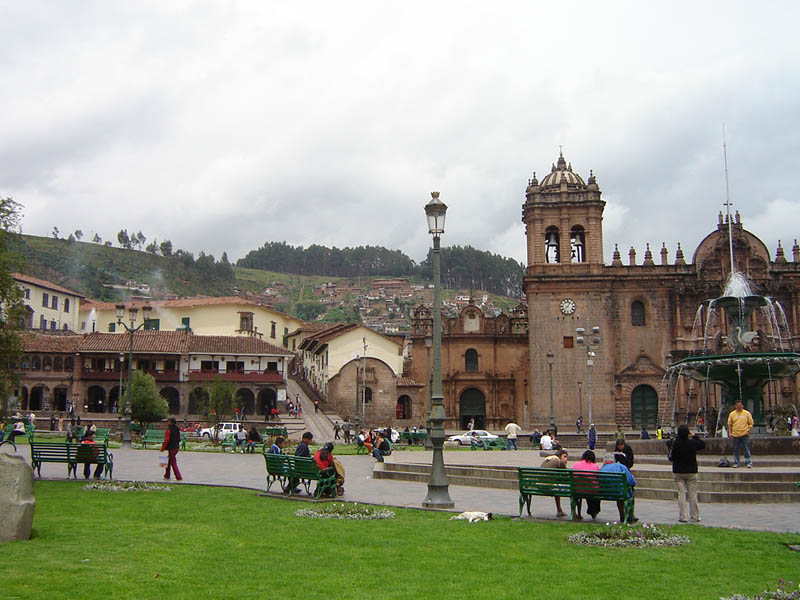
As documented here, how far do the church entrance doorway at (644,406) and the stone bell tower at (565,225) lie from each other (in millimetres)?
8408

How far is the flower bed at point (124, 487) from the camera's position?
14.8m

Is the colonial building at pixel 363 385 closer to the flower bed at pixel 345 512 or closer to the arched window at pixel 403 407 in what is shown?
Answer: the arched window at pixel 403 407

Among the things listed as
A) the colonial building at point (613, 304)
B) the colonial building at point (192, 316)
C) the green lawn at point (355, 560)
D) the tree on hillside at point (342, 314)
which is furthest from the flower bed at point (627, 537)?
the tree on hillside at point (342, 314)

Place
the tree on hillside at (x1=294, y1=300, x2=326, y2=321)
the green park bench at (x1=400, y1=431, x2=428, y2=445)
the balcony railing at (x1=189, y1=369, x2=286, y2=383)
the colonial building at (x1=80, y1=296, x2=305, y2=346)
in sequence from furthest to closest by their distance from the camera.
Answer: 1. the tree on hillside at (x1=294, y1=300, x2=326, y2=321)
2. the colonial building at (x1=80, y1=296, x2=305, y2=346)
3. the balcony railing at (x1=189, y1=369, x2=286, y2=383)
4. the green park bench at (x1=400, y1=431, x2=428, y2=445)

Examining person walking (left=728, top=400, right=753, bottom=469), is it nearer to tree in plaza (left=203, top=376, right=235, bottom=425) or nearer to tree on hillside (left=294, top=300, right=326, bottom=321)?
tree in plaza (left=203, top=376, right=235, bottom=425)

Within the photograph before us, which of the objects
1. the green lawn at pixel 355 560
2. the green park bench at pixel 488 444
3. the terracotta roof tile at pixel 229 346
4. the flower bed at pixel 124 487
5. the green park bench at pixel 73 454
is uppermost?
the terracotta roof tile at pixel 229 346

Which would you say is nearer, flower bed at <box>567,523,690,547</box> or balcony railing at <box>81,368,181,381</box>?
flower bed at <box>567,523,690,547</box>

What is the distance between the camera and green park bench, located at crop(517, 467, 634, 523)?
1118 centimetres

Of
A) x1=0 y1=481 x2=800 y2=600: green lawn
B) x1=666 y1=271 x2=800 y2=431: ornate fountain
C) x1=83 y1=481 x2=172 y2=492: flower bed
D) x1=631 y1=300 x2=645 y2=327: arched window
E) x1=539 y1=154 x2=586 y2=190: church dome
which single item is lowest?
x1=0 y1=481 x2=800 y2=600: green lawn

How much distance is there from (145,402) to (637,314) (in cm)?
3165

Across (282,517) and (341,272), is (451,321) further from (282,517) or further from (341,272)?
(341,272)

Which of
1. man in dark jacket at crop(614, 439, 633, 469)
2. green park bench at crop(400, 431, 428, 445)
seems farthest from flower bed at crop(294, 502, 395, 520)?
green park bench at crop(400, 431, 428, 445)

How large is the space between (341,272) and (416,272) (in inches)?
Result: 693

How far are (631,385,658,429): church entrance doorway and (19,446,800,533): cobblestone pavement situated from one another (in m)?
28.8
